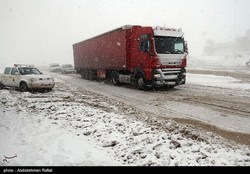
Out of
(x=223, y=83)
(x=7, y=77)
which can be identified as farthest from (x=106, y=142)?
(x=223, y=83)

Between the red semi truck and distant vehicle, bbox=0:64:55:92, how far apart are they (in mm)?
4914

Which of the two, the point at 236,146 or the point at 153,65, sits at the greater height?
the point at 153,65

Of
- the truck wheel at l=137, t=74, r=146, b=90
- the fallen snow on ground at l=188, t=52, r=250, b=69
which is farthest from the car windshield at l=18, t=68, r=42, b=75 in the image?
the fallen snow on ground at l=188, t=52, r=250, b=69

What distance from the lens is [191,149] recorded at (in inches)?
201

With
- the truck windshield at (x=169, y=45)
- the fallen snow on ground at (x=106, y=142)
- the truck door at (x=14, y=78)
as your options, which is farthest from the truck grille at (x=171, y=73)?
the truck door at (x=14, y=78)

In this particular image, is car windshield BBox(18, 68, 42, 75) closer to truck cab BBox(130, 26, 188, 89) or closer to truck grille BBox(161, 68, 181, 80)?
truck cab BBox(130, 26, 188, 89)

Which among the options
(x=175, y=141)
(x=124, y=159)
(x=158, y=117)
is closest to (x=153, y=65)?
(x=158, y=117)

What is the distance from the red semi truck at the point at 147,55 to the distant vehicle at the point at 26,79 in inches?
193

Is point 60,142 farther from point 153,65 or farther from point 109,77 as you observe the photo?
point 109,77

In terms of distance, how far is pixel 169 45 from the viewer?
1424 cm

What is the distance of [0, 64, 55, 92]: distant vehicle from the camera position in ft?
45.5

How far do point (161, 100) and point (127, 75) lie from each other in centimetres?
538

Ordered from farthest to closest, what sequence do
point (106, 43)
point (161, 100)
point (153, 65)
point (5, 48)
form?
point (5, 48), point (106, 43), point (153, 65), point (161, 100)

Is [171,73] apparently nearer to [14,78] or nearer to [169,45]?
[169,45]
